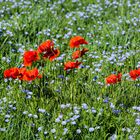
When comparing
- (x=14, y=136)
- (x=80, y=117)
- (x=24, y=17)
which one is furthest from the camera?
(x=24, y=17)

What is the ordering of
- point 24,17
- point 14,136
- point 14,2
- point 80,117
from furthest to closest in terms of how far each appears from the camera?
point 14,2 < point 24,17 < point 80,117 < point 14,136

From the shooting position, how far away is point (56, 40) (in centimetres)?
586

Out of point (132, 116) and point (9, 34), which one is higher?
point (9, 34)

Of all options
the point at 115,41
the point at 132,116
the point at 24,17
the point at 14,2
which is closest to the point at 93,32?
the point at 115,41

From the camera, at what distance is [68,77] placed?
4.73m

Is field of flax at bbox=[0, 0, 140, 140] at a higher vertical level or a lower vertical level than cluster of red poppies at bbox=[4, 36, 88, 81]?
lower

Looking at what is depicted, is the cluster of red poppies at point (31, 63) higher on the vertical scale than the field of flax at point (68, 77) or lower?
higher

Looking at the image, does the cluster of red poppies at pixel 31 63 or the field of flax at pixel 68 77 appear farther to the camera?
the cluster of red poppies at pixel 31 63

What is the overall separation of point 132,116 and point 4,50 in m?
2.25

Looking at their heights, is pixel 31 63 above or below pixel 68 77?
above

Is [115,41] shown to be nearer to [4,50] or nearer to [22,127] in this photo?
[4,50]

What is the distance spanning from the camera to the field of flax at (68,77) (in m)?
3.88

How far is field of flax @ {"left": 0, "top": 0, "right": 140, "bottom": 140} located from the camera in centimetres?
388

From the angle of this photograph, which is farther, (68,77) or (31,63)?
(68,77)
